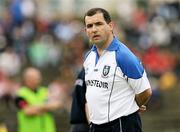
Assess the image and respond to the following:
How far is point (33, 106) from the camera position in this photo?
1259 cm

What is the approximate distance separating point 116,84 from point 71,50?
15141mm

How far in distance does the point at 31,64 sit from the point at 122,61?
1611 centimetres

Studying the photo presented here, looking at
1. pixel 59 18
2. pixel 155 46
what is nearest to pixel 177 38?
pixel 155 46

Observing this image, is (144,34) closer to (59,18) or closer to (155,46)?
(155,46)

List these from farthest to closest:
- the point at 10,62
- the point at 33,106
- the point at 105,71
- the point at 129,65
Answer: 1. the point at 10,62
2. the point at 33,106
3. the point at 105,71
4. the point at 129,65

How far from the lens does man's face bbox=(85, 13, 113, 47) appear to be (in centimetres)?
891

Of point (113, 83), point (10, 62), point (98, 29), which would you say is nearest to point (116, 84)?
point (113, 83)

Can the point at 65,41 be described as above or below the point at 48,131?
below

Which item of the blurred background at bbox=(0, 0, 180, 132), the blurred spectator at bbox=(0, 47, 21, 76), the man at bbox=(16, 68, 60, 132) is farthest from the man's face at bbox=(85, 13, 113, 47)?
the blurred spectator at bbox=(0, 47, 21, 76)

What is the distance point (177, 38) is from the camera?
2581cm

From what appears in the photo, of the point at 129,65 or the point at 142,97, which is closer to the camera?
the point at 129,65

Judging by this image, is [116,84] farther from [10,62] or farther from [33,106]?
[10,62]

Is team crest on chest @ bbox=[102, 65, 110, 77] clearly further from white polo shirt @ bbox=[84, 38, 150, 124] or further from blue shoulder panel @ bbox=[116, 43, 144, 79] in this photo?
blue shoulder panel @ bbox=[116, 43, 144, 79]

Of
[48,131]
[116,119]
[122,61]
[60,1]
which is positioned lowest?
[60,1]
